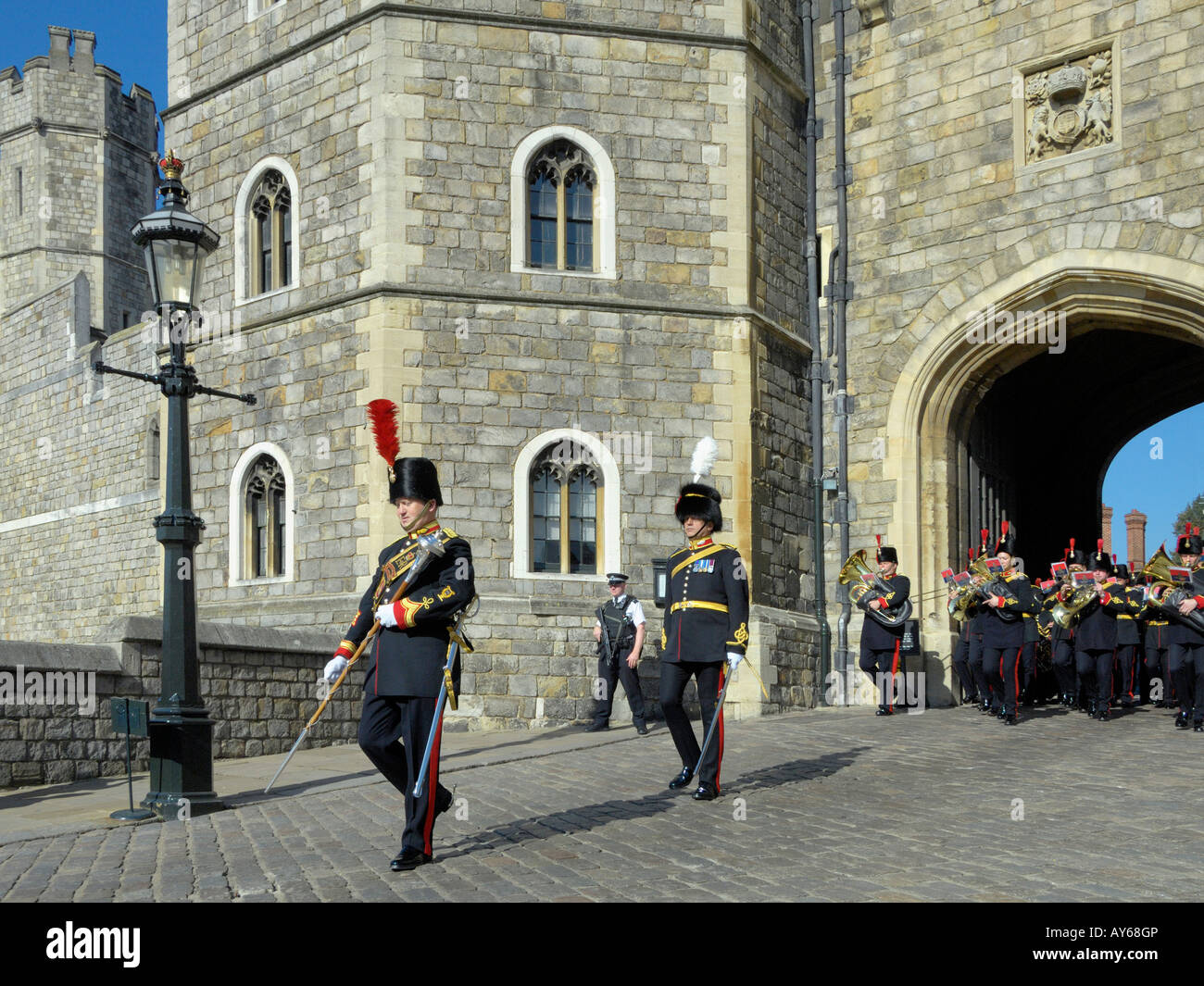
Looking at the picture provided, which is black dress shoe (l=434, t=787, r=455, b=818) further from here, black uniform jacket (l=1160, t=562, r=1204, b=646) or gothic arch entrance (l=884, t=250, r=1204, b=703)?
gothic arch entrance (l=884, t=250, r=1204, b=703)

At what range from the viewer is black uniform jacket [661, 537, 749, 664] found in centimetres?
900

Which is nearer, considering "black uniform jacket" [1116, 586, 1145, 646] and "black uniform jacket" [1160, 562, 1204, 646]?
"black uniform jacket" [1160, 562, 1204, 646]

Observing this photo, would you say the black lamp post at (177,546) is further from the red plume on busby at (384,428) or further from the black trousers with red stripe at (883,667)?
the black trousers with red stripe at (883,667)

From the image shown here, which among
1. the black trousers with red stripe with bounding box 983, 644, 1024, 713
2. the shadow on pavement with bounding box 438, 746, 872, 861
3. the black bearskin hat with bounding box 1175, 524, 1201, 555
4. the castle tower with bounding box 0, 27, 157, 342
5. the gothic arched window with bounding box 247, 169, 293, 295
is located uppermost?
the castle tower with bounding box 0, 27, 157, 342

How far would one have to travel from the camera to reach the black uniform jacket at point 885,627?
1495 cm

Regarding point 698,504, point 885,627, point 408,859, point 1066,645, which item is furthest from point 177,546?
point 1066,645

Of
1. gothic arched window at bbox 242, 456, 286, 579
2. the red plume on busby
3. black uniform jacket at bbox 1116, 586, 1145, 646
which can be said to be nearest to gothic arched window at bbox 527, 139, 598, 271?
gothic arched window at bbox 242, 456, 286, 579

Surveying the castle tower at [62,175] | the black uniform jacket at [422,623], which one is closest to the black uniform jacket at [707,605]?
the black uniform jacket at [422,623]

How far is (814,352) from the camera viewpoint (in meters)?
18.0

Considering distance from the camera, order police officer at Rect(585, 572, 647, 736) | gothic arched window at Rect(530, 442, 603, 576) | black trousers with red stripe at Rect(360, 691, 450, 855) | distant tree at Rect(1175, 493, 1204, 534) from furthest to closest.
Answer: distant tree at Rect(1175, 493, 1204, 534), gothic arched window at Rect(530, 442, 603, 576), police officer at Rect(585, 572, 647, 736), black trousers with red stripe at Rect(360, 691, 450, 855)

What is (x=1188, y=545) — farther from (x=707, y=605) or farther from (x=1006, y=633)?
(x=707, y=605)

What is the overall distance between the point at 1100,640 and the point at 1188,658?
1180mm

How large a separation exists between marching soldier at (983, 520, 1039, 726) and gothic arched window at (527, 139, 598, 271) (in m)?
5.92

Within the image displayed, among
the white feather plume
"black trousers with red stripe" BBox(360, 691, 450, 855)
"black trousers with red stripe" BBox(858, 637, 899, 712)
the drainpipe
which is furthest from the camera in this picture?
the drainpipe
